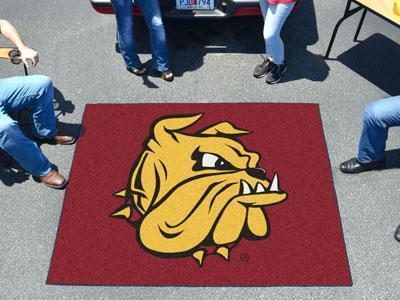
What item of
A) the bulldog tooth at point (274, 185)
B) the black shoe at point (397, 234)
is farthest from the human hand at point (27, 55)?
the black shoe at point (397, 234)

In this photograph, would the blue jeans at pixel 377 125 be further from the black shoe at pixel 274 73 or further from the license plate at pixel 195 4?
the license plate at pixel 195 4

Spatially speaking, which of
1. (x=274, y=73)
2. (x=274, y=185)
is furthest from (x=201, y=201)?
(x=274, y=73)

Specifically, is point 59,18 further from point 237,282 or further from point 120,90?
point 237,282

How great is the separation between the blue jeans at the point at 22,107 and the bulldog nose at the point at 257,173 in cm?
163

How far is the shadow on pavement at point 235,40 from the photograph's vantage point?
172 inches

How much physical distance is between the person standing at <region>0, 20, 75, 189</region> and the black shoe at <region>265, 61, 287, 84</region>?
2.01 m

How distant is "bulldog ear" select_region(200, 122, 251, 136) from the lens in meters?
3.82

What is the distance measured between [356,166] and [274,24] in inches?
54.6

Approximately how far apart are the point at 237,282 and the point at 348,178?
129 cm

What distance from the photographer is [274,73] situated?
416cm

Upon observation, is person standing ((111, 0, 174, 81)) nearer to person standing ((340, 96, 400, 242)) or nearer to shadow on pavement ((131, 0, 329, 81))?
shadow on pavement ((131, 0, 329, 81))

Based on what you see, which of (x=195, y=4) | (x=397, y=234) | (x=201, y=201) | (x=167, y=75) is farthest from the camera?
(x=167, y=75)

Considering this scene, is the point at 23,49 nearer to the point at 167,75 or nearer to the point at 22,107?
the point at 22,107

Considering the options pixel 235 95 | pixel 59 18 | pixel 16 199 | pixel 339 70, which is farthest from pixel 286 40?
pixel 16 199
